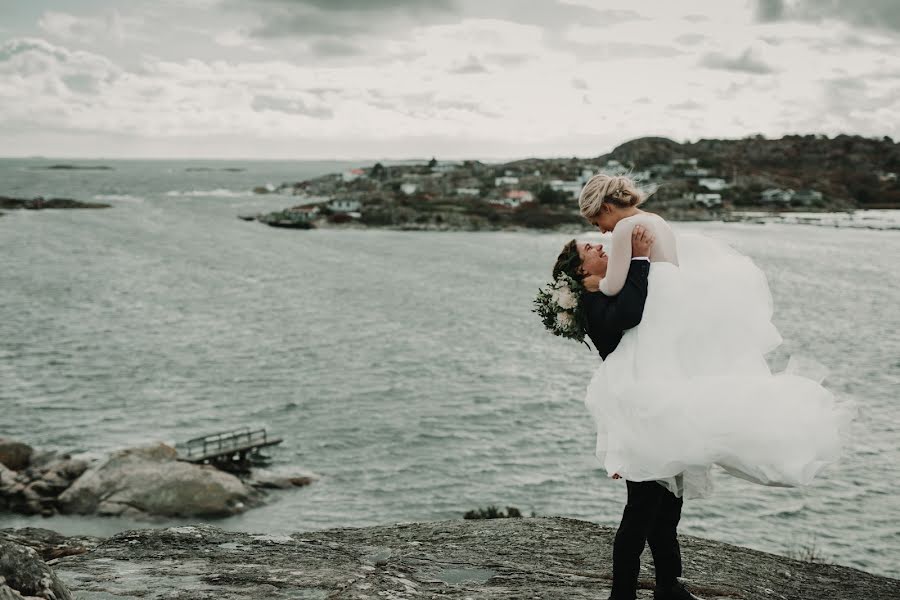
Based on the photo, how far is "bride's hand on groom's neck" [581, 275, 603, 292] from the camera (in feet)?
16.5

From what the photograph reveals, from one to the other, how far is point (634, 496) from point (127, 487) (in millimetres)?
21147

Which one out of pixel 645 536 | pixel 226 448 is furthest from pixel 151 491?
pixel 645 536

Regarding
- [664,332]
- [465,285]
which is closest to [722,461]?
[664,332]

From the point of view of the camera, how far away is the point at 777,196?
165 metres

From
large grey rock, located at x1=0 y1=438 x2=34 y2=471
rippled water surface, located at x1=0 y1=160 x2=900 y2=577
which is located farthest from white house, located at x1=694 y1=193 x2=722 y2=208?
large grey rock, located at x1=0 y1=438 x2=34 y2=471

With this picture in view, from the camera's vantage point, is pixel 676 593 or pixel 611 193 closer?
pixel 611 193

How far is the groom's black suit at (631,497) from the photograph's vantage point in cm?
478

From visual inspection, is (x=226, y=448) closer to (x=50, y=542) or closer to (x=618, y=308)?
(x=50, y=542)

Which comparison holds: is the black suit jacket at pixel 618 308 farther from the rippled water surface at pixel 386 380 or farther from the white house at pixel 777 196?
the white house at pixel 777 196

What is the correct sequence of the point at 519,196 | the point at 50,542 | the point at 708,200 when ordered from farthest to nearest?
the point at 519,196
the point at 708,200
the point at 50,542

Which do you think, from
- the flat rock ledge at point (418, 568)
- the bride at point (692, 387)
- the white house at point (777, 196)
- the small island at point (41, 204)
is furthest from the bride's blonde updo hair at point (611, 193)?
the white house at point (777, 196)

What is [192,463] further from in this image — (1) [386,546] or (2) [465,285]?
(2) [465,285]

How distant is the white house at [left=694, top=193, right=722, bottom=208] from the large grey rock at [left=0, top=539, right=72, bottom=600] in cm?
15687

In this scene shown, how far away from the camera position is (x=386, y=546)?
7.87 metres
